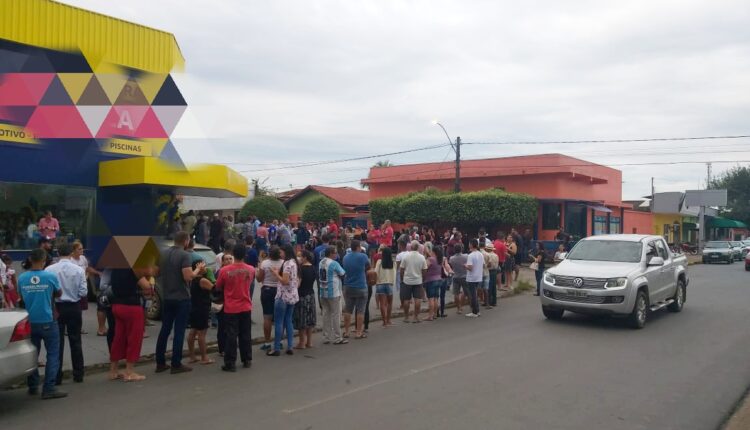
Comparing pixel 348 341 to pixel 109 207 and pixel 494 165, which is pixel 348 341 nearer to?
pixel 109 207

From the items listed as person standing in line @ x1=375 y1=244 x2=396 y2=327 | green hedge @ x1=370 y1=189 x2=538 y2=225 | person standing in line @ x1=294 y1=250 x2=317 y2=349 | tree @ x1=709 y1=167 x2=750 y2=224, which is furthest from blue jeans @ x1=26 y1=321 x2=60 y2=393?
tree @ x1=709 y1=167 x2=750 y2=224

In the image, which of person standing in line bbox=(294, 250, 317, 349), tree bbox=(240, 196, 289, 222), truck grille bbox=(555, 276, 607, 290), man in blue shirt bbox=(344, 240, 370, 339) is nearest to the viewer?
person standing in line bbox=(294, 250, 317, 349)

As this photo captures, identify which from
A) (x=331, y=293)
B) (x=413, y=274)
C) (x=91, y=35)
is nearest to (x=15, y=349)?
(x=331, y=293)

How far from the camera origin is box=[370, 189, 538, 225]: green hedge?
29.4 m

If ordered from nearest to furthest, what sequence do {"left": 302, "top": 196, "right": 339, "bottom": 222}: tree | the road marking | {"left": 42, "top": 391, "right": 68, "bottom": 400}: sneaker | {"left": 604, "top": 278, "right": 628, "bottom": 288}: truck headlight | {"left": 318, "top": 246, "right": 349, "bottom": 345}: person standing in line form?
the road marking → {"left": 42, "top": 391, "right": 68, "bottom": 400}: sneaker → {"left": 318, "top": 246, "right": 349, "bottom": 345}: person standing in line → {"left": 604, "top": 278, "right": 628, "bottom": 288}: truck headlight → {"left": 302, "top": 196, "right": 339, "bottom": 222}: tree

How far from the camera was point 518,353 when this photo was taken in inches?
356

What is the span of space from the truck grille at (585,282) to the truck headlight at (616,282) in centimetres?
7

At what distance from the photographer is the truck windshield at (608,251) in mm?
12000

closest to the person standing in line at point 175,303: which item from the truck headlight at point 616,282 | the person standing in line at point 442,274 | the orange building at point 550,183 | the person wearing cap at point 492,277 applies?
the person standing in line at point 442,274

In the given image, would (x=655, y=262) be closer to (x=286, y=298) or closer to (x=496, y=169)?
(x=286, y=298)

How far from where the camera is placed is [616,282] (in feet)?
35.8

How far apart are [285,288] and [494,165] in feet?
93.1

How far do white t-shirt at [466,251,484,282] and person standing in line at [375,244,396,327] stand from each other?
6.69 ft

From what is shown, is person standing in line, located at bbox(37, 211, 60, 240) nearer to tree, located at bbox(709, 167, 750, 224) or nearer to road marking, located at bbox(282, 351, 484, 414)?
road marking, located at bbox(282, 351, 484, 414)
